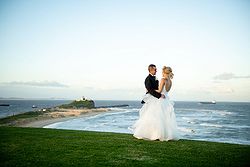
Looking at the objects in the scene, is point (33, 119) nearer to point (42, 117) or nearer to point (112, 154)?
point (42, 117)

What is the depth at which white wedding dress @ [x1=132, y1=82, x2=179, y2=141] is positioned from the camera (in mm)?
10469

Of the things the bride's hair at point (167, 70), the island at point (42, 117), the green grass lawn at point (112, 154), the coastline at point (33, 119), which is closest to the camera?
the green grass lawn at point (112, 154)

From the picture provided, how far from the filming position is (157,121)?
411 inches

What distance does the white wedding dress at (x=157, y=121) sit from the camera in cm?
1047

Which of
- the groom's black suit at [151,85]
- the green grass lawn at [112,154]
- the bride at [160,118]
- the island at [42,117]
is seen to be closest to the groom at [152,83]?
the groom's black suit at [151,85]

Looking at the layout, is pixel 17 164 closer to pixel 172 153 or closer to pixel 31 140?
pixel 31 140

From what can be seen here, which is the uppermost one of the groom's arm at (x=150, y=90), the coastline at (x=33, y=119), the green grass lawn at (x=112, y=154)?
the groom's arm at (x=150, y=90)

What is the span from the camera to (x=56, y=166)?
686 centimetres

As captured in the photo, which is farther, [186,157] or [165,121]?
[165,121]

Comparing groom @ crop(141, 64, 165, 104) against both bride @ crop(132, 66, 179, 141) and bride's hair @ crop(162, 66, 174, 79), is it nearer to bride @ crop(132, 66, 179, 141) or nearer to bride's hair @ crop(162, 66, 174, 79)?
bride @ crop(132, 66, 179, 141)

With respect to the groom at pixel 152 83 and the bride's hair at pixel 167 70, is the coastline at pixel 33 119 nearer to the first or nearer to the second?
the groom at pixel 152 83

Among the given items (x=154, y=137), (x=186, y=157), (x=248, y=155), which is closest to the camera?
(x=186, y=157)

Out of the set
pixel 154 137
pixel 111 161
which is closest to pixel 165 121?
pixel 154 137

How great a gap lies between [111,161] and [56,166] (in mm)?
1409
